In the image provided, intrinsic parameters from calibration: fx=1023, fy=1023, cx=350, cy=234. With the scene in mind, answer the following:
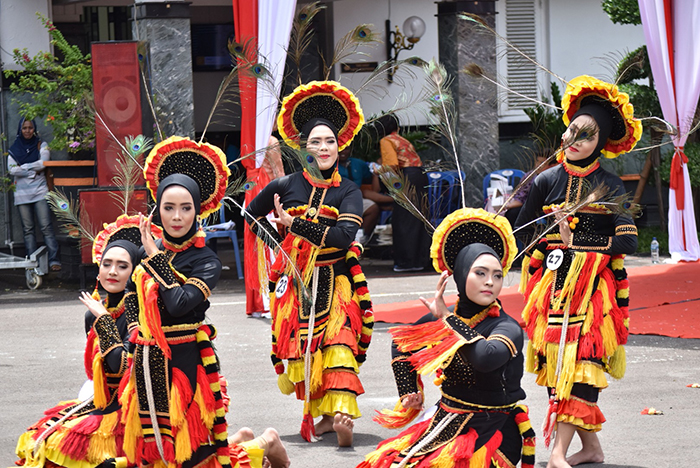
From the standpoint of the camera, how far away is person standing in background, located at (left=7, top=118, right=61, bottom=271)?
1173cm

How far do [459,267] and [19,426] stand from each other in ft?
9.94

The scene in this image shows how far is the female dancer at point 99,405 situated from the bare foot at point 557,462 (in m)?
1.93

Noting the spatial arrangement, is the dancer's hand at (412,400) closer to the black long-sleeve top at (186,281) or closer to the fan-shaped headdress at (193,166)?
the black long-sleeve top at (186,281)

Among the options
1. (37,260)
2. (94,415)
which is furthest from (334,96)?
(37,260)

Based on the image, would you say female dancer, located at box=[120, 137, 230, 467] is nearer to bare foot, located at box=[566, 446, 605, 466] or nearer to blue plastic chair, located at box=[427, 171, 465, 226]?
bare foot, located at box=[566, 446, 605, 466]

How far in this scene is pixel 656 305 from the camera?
8781mm

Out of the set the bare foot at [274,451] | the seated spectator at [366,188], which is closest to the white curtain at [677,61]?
the seated spectator at [366,188]

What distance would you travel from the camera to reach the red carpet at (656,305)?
314 inches

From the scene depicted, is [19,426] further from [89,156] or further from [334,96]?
[89,156]

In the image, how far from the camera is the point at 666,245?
1295cm

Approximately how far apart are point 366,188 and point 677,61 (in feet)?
15.1

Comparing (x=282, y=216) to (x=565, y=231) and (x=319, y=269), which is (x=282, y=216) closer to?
(x=319, y=269)

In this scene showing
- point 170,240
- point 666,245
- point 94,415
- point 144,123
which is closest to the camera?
point 170,240

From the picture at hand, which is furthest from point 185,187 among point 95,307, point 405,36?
point 405,36
